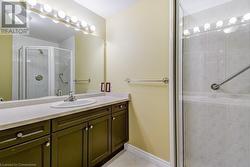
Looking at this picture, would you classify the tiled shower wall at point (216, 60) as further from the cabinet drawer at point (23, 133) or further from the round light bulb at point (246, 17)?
the cabinet drawer at point (23, 133)

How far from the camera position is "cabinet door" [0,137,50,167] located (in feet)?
2.99

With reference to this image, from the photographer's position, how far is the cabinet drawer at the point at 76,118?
1.19 m

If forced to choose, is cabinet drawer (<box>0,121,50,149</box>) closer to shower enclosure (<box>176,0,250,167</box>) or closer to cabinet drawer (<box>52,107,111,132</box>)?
cabinet drawer (<box>52,107,111,132</box>)

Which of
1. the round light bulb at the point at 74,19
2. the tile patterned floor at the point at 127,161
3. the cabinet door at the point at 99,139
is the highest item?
the round light bulb at the point at 74,19

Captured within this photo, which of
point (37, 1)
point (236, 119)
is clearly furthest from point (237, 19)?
point (37, 1)

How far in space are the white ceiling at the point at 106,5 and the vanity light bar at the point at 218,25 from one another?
3.21 ft

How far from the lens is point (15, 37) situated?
1.43 m

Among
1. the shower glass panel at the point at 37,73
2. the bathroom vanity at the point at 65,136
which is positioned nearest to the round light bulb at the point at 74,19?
the shower glass panel at the point at 37,73

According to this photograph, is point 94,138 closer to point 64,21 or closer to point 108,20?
point 64,21

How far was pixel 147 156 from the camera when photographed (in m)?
1.85

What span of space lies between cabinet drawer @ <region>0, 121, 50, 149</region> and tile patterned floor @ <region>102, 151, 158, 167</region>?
101 centimetres

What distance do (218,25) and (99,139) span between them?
5.89ft

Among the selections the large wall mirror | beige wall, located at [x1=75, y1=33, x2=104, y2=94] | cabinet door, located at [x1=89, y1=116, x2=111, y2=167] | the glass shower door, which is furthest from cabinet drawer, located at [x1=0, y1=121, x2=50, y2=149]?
beige wall, located at [x1=75, y1=33, x2=104, y2=94]

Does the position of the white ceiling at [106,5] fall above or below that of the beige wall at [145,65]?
above
